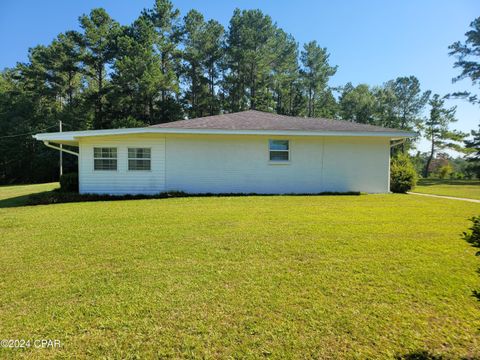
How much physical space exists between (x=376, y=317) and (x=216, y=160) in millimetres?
10210

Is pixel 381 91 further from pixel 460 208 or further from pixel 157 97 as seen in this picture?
pixel 460 208

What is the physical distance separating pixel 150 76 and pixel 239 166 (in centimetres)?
2083

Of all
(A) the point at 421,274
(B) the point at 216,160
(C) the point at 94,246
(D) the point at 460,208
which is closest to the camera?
(A) the point at 421,274

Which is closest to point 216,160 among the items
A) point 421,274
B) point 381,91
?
point 421,274

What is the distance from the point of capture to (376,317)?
8.98 ft

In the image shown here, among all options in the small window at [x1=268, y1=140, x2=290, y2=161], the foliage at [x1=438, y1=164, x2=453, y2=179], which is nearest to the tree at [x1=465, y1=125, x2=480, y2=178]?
the foliage at [x1=438, y1=164, x2=453, y2=179]

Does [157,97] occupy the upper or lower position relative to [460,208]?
upper

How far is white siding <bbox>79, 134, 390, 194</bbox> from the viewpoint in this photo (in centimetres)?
1196

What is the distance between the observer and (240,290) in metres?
3.25

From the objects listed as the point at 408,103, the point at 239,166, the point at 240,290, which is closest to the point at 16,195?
the point at 239,166

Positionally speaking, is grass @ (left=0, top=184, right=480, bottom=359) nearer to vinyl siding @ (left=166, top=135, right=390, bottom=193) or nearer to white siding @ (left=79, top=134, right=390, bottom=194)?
white siding @ (left=79, top=134, right=390, bottom=194)

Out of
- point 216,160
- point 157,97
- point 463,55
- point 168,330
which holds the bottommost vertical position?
point 168,330

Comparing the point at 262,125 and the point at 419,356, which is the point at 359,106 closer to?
the point at 262,125

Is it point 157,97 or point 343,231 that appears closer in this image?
point 343,231
